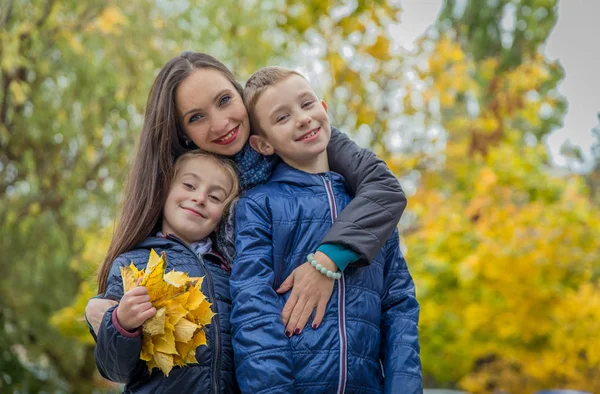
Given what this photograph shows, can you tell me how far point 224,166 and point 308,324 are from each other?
1.82 feet

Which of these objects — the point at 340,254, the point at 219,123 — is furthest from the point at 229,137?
the point at 340,254

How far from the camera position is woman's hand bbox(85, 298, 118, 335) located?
6.05ft

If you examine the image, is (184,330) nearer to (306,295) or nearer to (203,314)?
(203,314)

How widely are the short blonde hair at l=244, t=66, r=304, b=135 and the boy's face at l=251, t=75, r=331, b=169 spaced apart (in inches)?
0.6

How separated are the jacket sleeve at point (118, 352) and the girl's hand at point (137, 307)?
43mm

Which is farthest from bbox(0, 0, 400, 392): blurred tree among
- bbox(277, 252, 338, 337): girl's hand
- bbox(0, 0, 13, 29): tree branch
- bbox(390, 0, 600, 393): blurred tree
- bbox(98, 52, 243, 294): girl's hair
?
bbox(277, 252, 338, 337): girl's hand

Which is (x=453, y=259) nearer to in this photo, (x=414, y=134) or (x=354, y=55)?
(x=414, y=134)

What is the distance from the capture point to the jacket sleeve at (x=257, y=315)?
1.72 m

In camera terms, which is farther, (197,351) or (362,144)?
(362,144)

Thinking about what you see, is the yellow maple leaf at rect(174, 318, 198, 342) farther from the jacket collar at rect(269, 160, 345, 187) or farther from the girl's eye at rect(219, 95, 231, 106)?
the girl's eye at rect(219, 95, 231, 106)

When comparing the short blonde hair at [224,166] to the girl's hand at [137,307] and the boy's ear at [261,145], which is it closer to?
the boy's ear at [261,145]

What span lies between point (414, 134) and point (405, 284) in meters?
4.04

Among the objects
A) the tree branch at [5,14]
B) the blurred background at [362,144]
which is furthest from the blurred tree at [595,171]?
the tree branch at [5,14]

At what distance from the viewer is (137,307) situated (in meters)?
1.64
